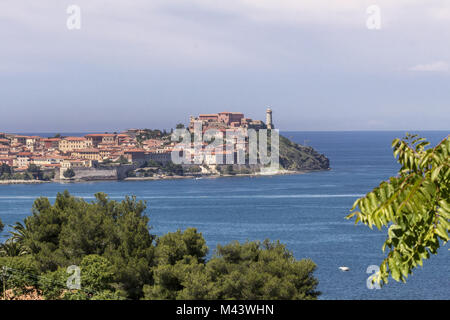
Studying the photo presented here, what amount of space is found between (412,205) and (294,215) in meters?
46.0

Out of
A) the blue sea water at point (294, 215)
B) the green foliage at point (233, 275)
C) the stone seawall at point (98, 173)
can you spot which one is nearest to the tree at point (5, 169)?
the stone seawall at point (98, 173)

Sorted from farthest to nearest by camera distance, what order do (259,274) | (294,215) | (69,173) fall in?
(69,173) < (294,215) < (259,274)

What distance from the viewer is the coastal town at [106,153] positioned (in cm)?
8944

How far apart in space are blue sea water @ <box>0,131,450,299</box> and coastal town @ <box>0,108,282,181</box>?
21.6ft

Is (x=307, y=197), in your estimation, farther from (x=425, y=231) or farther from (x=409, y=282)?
(x=425, y=231)

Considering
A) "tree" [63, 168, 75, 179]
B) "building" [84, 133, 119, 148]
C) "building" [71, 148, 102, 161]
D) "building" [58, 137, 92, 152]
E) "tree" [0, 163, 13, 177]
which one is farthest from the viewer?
"building" [84, 133, 119, 148]

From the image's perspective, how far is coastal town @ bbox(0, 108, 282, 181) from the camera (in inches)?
3521

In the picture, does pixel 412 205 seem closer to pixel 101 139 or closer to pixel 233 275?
pixel 233 275

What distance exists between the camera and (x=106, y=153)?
320 feet

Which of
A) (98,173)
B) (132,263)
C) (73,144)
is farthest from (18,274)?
(73,144)

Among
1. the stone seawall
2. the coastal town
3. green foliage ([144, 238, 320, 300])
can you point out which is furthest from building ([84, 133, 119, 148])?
green foliage ([144, 238, 320, 300])

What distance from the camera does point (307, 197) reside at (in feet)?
194

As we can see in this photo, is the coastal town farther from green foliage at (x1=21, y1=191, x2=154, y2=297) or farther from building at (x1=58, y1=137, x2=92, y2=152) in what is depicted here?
green foliage at (x1=21, y1=191, x2=154, y2=297)

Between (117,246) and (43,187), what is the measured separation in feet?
217
